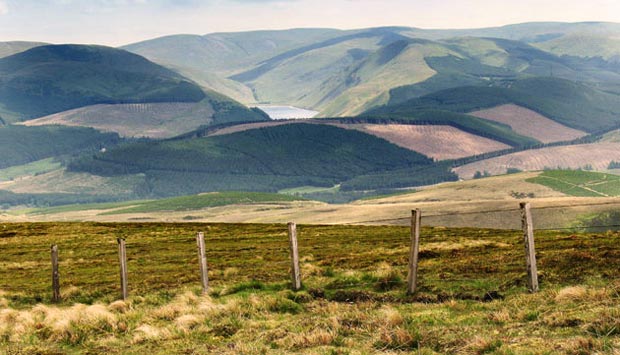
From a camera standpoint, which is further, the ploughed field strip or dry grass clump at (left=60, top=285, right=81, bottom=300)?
dry grass clump at (left=60, top=285, right=81, bottom=300)

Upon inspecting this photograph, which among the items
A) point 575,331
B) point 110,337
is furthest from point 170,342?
point 575,331

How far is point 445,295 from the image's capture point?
3706 cm

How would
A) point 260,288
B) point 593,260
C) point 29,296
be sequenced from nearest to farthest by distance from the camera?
point 593,260, point 260,288, point 29,296

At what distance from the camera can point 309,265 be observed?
53.4m

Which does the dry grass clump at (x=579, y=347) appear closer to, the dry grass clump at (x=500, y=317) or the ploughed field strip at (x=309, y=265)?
the dry grass clump at (x=500, y=317)

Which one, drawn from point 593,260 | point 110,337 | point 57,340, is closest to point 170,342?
point 110,337

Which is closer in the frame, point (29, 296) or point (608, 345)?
point (608, 345)

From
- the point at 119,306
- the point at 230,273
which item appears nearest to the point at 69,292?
the point at 119,306

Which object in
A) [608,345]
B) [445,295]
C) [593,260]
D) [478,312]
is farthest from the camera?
[593,260]

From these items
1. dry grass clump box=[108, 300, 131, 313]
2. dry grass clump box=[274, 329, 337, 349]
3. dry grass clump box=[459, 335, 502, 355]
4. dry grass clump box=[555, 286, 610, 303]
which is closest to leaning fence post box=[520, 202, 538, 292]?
dry grass clump box=[555, 286, 610, 303]

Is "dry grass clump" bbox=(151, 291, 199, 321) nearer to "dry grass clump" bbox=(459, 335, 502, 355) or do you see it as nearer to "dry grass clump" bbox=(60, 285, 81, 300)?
"dry grass clump" bbox=(60, 285, 81, 300)

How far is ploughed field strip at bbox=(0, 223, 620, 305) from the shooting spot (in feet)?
131

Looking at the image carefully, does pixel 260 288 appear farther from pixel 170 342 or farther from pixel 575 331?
pixel 575 331

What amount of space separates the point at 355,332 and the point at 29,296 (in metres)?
28.9
